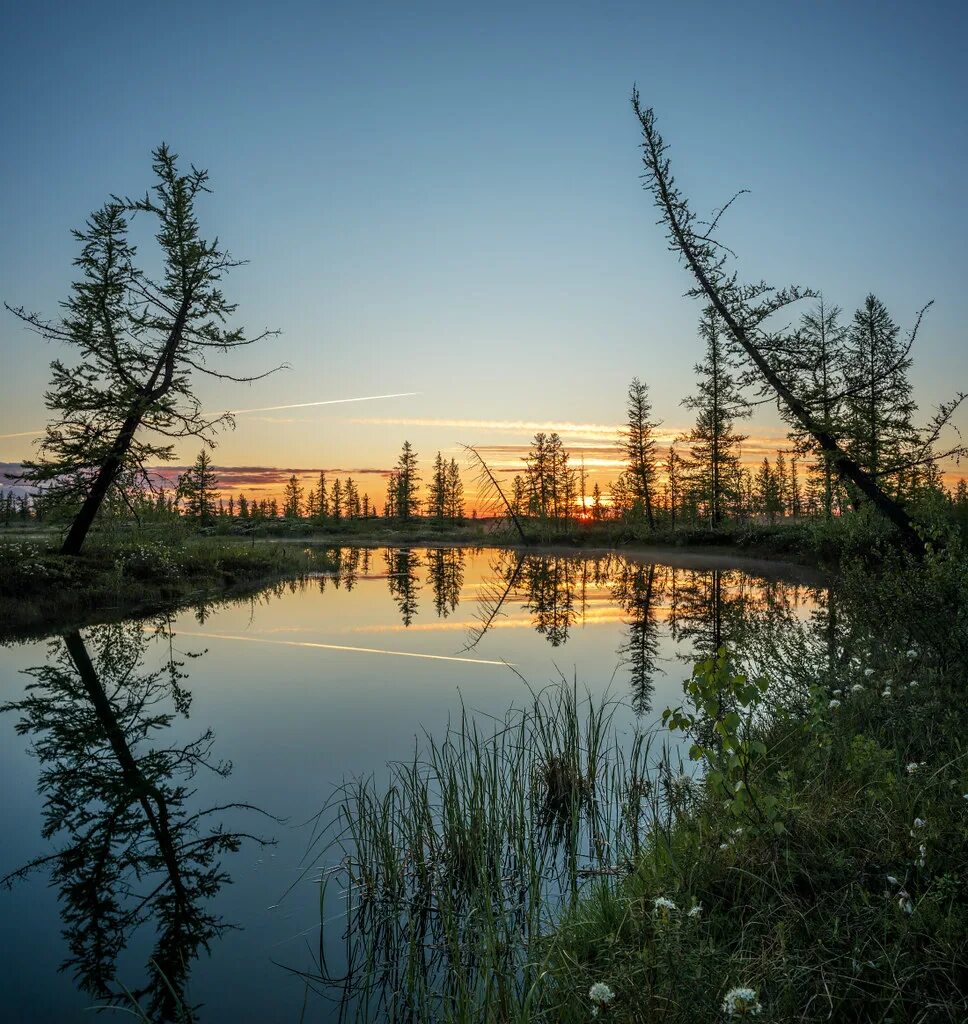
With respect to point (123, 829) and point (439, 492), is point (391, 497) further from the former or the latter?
point (123, 829)

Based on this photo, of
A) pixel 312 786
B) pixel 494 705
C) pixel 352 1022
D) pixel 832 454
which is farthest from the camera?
pixel 832 454

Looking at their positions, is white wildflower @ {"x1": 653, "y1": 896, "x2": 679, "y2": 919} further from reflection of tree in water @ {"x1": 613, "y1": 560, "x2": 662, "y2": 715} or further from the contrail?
the contrail

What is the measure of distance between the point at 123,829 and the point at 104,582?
50.2 feet

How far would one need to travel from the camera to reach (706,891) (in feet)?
13.0

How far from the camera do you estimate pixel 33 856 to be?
18.0 feet

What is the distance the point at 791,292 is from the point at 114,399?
1938 centimetres

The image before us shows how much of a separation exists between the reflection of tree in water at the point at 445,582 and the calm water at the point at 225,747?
354 mm

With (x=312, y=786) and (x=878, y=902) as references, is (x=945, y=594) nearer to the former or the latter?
(x=878, y=902)

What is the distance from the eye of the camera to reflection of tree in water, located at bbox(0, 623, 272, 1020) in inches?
169

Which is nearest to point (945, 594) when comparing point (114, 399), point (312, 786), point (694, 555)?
point (312, 786)

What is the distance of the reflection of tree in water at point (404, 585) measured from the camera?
1948cm

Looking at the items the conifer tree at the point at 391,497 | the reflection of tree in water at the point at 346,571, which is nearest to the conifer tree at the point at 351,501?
the conifer tree at the point at 391,497

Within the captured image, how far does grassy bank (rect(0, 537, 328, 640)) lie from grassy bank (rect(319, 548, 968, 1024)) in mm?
13780

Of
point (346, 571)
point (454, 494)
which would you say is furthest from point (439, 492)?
point (346, 571)
